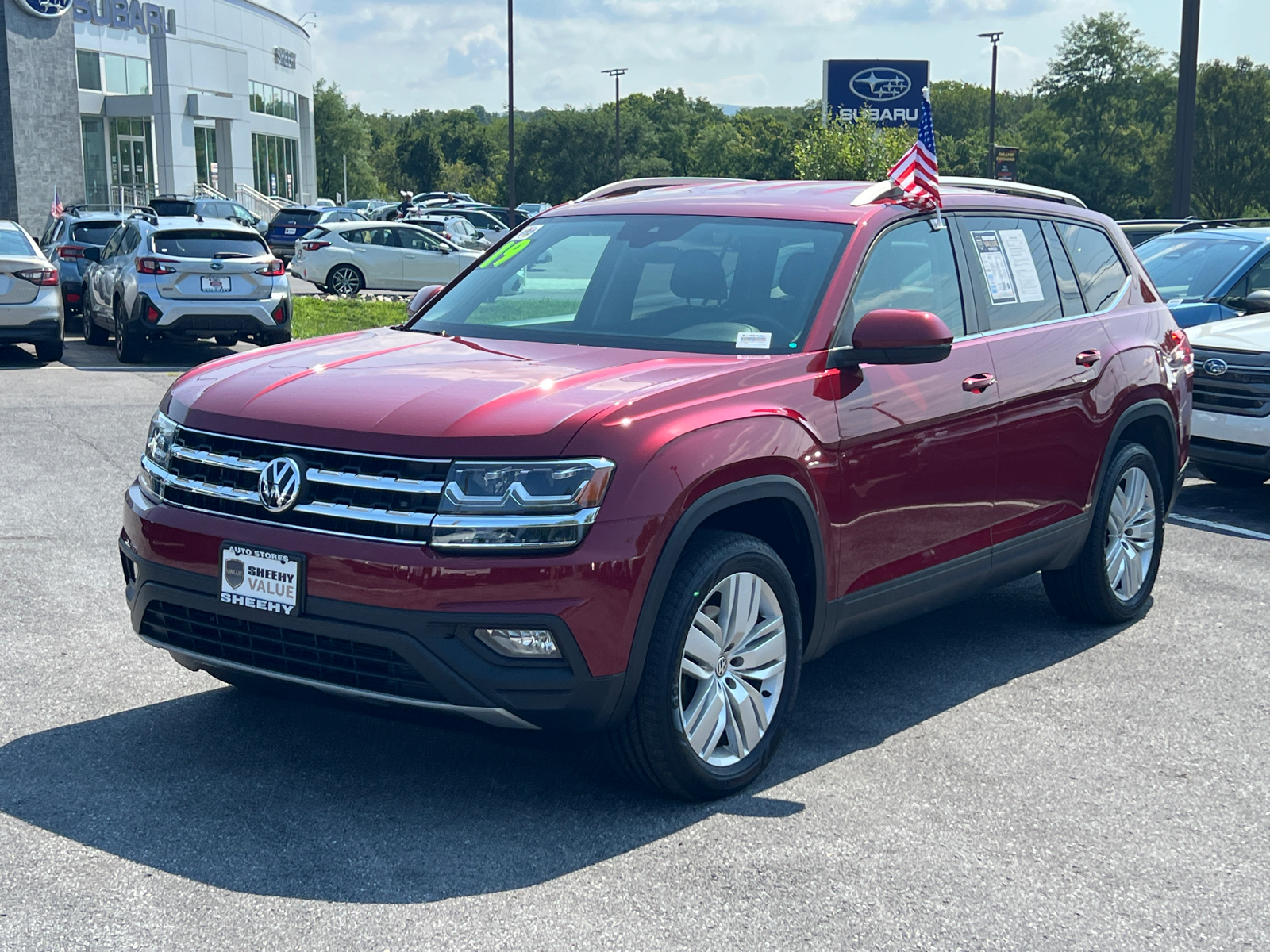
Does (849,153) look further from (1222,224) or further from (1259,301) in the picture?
(1259,301)

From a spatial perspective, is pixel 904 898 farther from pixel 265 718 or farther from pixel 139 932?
pixel 265 718

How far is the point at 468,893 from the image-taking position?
3.78m

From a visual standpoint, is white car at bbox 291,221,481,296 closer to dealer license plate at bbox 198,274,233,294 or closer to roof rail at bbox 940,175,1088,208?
dealer license plate at bbox 198,274,233,294

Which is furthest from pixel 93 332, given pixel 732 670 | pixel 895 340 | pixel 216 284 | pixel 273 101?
pixel 273 101

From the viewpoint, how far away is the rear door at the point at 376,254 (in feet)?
92.2

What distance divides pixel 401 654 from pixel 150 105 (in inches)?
2253

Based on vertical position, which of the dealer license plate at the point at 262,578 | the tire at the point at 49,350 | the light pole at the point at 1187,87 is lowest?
the tire at the point at 49,350

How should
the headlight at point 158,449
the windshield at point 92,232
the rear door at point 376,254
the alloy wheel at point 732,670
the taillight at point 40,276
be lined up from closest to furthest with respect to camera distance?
the alloy wheel at point 732,670
the headlight at point 158,449
the taillight at point 40,276
the windshield at point 92,232
the rear door at point 376,254

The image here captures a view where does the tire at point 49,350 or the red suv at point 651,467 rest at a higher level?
the red suv at point 651,467

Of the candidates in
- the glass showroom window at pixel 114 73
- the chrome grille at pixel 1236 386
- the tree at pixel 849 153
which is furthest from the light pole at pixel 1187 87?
the glass showroom window at pixel 114 73

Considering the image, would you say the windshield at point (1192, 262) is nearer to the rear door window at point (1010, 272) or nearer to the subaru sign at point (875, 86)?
the rear door window at point (1010, 272)

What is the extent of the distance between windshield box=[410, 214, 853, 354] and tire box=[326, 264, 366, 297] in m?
22.8

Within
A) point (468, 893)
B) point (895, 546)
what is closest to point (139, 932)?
point (468, 893)

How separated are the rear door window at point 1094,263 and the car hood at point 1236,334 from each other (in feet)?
10.9
